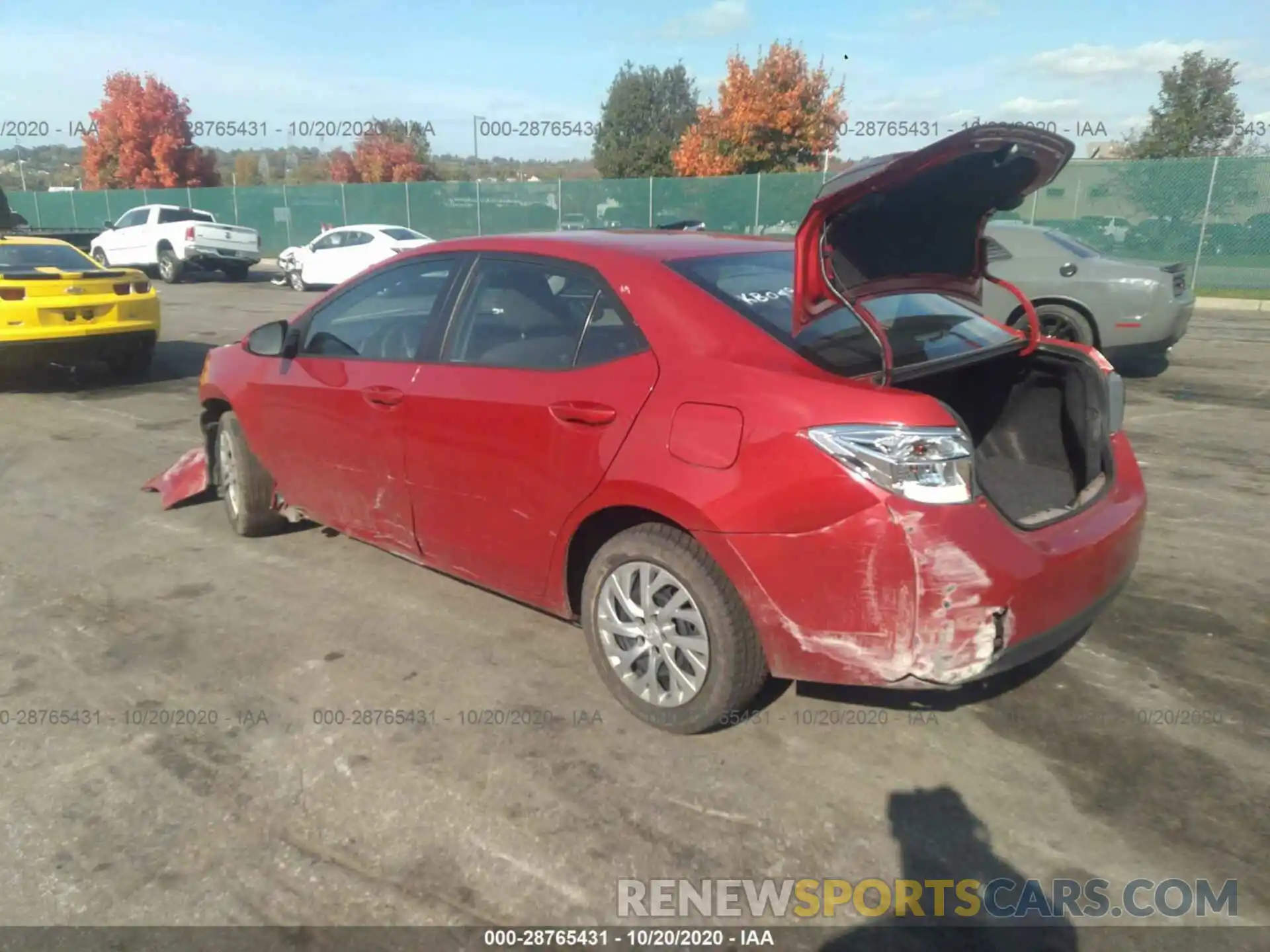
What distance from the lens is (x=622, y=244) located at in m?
3.65

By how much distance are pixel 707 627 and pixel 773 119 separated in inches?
1124

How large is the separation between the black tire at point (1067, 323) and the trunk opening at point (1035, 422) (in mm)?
6062

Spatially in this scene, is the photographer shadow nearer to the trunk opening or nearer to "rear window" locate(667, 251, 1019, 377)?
the trunk opening

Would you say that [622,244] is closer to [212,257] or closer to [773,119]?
[212,257]

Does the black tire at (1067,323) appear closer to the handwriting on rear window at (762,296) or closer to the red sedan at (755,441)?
the red sedan at (755,441)

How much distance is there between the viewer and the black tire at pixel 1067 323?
9641 millimetres

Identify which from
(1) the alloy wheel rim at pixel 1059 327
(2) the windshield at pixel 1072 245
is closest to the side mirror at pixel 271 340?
(1) the alloy wheel rim at pixel 1059 327

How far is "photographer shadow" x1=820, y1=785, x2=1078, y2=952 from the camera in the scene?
2.44m

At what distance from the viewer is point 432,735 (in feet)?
11.1

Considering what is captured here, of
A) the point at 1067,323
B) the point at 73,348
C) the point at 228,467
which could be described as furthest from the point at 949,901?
the point at 73,348

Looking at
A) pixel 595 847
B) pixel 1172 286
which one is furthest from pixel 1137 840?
pixel 1172 286

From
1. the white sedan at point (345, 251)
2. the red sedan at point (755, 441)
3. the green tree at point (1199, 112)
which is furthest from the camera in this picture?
the green tree at point (1199, 112)

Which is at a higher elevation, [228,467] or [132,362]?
[228,467]

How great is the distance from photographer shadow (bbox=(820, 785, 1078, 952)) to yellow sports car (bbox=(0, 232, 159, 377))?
9157mm
